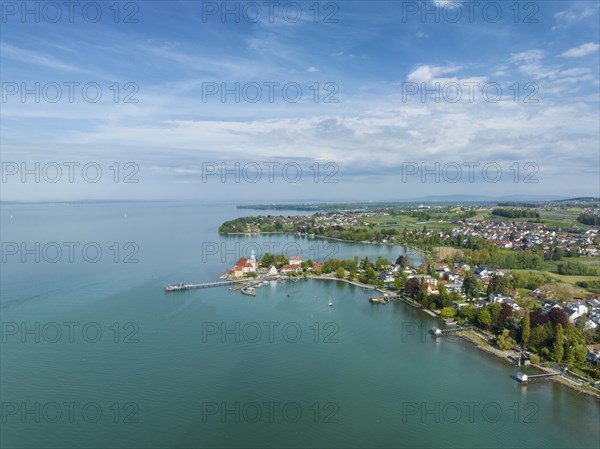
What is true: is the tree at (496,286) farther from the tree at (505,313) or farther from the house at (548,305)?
the tree at (505,313)

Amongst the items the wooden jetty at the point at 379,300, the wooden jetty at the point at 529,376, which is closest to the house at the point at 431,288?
the wooden jetty at the point at 379,300

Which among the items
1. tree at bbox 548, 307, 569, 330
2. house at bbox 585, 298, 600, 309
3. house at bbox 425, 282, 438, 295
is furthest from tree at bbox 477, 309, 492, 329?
house at bbox 585, 298, 600, 309

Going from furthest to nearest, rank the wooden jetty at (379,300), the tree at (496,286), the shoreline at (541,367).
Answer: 1. the wooden jetty at (379,300)
2. the tree at (496,286)
3. the shoreline at (541,367)

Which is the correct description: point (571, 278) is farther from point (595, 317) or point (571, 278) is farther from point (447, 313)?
point (447, 313)

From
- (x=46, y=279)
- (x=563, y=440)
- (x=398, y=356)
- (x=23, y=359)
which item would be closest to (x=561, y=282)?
(x=398, y=356)

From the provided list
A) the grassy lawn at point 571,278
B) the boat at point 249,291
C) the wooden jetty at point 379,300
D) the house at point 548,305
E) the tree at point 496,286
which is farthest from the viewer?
the grassy lawn at point 571,278

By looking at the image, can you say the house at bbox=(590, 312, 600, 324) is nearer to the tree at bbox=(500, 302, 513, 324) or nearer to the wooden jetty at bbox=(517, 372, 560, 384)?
the tree at bbox=(500, 302, 513, 324)

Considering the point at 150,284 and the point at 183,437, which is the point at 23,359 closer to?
the point at 183,437
